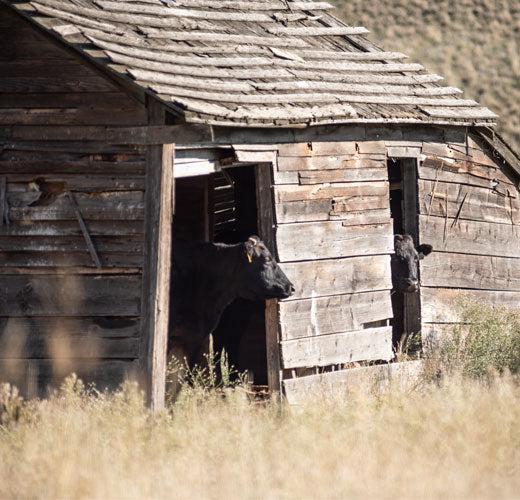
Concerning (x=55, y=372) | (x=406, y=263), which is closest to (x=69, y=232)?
(x=55, y=372)

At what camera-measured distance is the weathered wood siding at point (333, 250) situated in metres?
9.80

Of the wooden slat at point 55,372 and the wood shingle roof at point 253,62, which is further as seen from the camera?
the wood shingle roof at point 253,62

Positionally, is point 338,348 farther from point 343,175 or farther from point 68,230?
point 68,230

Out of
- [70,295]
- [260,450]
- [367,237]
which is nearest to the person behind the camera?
[260,450]

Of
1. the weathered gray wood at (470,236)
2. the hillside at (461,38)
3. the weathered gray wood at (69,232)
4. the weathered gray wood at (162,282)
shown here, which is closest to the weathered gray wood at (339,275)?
the weathered gray wood at (470,236)

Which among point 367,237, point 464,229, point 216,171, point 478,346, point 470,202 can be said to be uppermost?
point 216,171

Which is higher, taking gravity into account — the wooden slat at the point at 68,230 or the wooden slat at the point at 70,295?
the wooden slat at the point at 68,230

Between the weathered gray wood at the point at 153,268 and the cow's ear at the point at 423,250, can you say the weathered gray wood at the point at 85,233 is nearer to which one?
the weathered gray wood at the point at 153,268

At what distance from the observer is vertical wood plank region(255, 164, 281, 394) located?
9.63m

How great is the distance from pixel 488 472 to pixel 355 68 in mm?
6256

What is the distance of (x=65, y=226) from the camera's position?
8734 millimetres

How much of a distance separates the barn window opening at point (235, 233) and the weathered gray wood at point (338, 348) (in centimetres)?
148

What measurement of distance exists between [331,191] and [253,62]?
168 centimetres

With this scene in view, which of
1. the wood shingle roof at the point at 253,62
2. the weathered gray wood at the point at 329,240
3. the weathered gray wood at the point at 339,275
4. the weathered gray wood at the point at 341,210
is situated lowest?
the weathered gray wood at the point at 339,275
